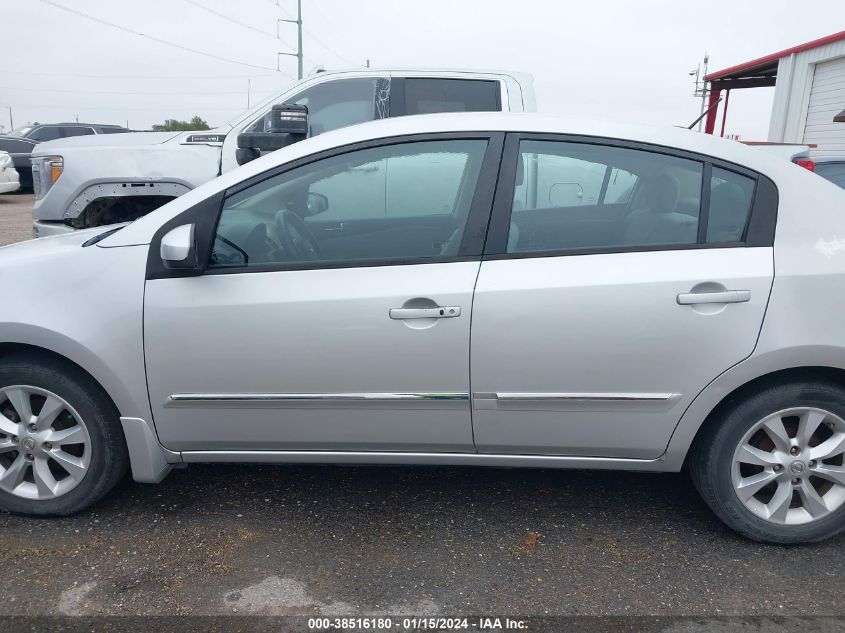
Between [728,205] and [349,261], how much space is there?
1426mm

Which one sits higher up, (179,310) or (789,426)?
(179,310)

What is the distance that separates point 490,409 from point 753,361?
0.95m

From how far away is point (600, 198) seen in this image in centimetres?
274

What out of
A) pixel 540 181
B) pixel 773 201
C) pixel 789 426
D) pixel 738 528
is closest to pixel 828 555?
pixel 738 528

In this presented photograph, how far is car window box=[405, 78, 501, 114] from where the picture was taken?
5922 mm

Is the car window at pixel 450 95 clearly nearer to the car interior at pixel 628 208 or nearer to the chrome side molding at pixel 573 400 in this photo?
the car interior at pixel 628 208

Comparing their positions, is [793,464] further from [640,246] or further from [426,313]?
[426,313]

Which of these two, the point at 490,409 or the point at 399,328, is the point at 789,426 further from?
the point at 399,328

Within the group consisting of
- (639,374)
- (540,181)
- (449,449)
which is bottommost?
(449,449)

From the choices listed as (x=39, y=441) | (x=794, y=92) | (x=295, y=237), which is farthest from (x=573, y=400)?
(x=794, y=92)

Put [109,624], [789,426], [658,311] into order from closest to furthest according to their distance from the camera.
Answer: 1. [109,624]
2. [658,311]
3. [789,426]

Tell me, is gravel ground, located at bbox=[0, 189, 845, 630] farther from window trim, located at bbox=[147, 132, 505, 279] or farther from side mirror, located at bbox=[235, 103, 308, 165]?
side mirror, located at bbox=[235, 103, 308, 165]

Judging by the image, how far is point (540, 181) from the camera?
Answer: 9.09ft

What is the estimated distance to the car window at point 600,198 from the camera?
264cm
